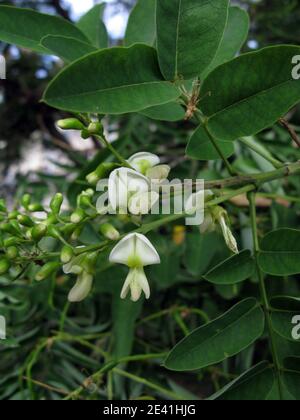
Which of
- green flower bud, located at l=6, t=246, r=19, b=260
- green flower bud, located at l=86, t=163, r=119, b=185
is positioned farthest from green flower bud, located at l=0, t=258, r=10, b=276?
green flower bud, located at l=86, t=163, r=119, b=185

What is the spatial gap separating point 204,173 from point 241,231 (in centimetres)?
11

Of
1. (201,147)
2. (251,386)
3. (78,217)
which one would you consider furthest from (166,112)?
(251,386)

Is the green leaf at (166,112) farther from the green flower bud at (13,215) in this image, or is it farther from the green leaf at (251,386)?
the green leaf at (251,386)

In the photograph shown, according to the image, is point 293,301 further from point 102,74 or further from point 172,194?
point 102,74

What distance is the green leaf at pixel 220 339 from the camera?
0.52 m

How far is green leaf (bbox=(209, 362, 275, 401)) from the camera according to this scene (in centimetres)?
56

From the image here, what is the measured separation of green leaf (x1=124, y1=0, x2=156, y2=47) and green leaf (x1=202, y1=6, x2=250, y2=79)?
0.08 meters

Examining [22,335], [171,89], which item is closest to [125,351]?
[22,335]

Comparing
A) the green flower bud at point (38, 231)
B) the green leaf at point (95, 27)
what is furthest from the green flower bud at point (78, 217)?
the green leaf at point (95, 27)

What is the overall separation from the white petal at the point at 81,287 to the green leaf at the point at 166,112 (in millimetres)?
184

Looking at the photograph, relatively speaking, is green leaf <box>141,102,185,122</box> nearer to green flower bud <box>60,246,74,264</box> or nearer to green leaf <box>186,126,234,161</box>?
green leaf <box>186,126,234,161</box>

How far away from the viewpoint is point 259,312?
575 mm

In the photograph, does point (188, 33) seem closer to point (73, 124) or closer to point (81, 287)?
point (73, 124)

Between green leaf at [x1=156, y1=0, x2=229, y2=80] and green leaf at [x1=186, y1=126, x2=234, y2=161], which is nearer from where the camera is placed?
green leaf at [x1=156, y1=0, x2=229, y2=80]
